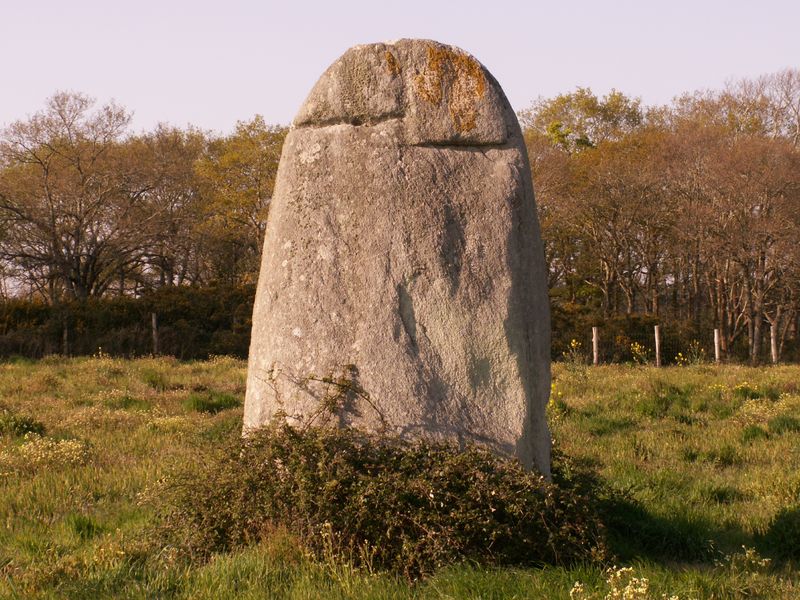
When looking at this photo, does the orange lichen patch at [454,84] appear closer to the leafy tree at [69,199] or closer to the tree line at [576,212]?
the tree line at [576,212]

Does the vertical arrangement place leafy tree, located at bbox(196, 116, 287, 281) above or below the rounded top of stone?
above

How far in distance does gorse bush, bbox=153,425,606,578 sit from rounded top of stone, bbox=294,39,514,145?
2.14 meters

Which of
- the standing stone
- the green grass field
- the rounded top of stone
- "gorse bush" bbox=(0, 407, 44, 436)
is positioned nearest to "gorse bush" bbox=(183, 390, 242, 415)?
the green grass field

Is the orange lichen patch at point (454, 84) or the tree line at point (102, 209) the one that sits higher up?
the tree line at point (102, 209)

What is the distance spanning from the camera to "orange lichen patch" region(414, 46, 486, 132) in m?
6.46

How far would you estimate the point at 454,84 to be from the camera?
21.4 ft

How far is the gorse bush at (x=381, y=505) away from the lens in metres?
5.41

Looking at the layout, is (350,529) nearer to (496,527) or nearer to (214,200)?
(496,527)

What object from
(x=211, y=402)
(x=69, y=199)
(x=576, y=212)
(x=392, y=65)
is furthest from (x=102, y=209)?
(x=392, y=65)

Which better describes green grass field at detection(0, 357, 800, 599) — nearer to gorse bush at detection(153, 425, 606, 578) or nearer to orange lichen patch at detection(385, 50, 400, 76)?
gorse bush at detection(153, 425, 606, 578)

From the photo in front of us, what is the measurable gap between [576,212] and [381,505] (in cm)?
3876

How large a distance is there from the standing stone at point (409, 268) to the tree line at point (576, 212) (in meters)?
24.5

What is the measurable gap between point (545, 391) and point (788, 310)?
35.8 meters

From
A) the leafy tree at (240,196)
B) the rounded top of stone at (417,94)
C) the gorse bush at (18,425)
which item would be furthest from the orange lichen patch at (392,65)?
the leafy tree at (240,196)
